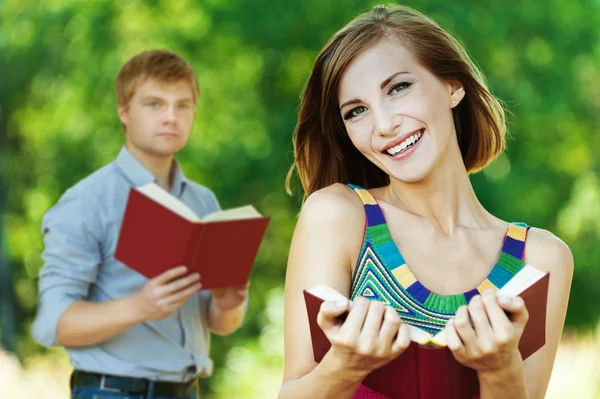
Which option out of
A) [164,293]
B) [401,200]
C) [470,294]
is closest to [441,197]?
[401,200]

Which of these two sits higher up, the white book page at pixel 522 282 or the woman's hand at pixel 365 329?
the white book page at pixel 522 282

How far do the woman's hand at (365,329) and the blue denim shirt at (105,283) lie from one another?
1.78 metres

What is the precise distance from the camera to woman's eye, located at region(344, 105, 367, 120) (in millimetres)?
2033

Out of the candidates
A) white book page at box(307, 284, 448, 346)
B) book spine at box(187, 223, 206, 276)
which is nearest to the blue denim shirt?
book spine at box(187, 223, 206, 276)

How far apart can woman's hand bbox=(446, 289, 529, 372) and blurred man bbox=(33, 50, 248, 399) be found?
1.61 meters

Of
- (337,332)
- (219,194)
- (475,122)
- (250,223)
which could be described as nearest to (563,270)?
(475,122)

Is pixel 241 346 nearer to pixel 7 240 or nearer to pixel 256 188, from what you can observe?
pixel 256 188

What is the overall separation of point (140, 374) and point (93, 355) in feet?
0.58

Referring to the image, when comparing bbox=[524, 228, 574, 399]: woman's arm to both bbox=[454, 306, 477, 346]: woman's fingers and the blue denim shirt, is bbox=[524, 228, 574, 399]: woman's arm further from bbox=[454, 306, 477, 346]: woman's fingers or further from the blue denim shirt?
the blue denim shirt

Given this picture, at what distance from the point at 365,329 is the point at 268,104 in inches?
293

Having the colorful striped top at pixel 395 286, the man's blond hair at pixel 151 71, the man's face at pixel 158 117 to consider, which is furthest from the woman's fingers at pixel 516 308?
the man's blond hair at pixel 151 71

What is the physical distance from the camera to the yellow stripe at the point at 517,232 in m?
2.16

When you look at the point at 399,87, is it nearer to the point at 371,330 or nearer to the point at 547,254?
the point at 547,254

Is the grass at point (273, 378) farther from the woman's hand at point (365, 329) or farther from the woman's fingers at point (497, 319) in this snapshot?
the woman's fingers at point (497, 319)
